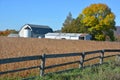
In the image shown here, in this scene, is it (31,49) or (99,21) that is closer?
(31,49)

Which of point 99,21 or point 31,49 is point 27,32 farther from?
point 31,49

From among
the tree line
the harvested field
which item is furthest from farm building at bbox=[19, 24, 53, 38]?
the harvested field

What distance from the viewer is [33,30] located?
109375 millimetres

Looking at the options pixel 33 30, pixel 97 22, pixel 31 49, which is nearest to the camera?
pixel 31 49

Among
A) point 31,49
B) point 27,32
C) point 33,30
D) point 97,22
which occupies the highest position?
point 97,22

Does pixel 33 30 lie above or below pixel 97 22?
below

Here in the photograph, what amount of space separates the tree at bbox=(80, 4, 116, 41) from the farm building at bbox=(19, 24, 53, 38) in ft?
64.4

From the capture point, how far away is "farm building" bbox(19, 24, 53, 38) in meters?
107

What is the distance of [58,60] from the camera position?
21.2 meters

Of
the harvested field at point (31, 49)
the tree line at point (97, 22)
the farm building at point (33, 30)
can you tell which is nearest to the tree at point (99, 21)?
the tree line at point (97, 22)

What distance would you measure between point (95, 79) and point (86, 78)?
39cm

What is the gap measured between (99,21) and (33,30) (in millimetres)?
27208

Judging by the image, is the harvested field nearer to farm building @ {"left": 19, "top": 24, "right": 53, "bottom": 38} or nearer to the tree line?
the tree line

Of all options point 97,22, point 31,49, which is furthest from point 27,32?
point 31,49
